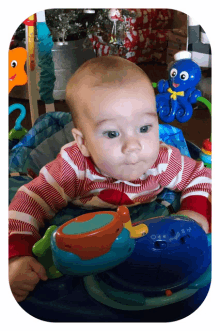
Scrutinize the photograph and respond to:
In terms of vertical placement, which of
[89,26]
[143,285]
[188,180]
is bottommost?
[143,285]

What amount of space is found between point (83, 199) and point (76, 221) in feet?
0.31

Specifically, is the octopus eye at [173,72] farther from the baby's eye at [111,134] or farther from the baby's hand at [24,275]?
the baby's hand at [24,275]

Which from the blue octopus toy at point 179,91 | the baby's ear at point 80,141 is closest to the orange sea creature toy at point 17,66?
the baby's ear at point 80,141

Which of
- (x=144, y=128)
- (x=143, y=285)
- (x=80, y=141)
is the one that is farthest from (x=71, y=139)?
(x=143, y=285)

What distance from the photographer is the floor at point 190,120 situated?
2.39 feet

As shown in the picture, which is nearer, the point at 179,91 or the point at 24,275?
the point at 24,275

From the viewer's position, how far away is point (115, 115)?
2.18 ft

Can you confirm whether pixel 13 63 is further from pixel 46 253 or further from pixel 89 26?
pixel 46 253

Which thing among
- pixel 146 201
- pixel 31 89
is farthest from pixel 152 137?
pixel 31 89

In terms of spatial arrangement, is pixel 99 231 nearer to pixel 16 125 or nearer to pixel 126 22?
pixel 16 125

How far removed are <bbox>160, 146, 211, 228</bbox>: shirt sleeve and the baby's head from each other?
0.17ft

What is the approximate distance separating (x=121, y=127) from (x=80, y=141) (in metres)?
0.09

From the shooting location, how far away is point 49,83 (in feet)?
2.46

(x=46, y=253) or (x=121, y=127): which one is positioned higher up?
(x=121, y=127)
